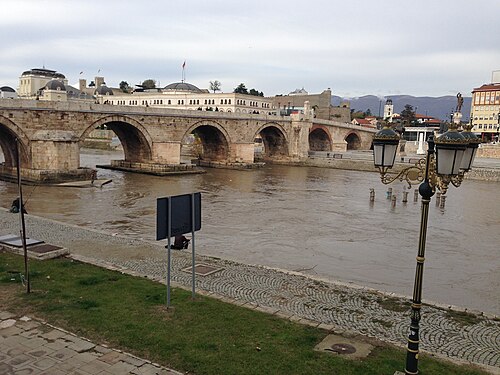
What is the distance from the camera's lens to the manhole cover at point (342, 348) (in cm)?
546

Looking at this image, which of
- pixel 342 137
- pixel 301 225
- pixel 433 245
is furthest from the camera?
pixel 342 137

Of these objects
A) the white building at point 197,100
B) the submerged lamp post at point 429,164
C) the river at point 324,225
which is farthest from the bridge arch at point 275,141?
the submerged lamp post at point 429,164

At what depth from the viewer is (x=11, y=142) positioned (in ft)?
91.7

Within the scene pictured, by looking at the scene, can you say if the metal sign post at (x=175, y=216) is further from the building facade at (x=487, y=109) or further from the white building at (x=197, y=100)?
the building facade at (x=487, y=109)

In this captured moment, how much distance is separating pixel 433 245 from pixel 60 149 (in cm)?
2090

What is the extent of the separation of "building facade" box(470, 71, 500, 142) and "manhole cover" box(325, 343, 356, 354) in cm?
6771

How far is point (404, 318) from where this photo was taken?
696 centimetres

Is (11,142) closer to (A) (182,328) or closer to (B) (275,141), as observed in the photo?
(B) (275,141)

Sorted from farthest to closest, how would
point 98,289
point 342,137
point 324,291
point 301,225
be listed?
point 342,137
point 301,225
point 324,291
point 98,289

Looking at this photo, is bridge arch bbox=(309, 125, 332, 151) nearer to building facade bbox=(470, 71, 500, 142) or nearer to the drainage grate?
building facade bbox=(470, 71, 500, 142)

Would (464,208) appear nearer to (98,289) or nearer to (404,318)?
(404,318)

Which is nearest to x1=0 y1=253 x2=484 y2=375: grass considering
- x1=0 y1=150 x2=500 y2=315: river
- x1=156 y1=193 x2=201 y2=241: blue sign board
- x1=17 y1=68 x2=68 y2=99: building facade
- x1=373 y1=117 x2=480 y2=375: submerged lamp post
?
x1=373 y1=117 x2=480 y2=375: submerged lamp post

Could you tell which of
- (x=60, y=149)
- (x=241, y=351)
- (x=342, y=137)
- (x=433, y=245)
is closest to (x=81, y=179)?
(x=60, y=149)

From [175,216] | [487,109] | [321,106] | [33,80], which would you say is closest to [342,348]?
[175,216]
